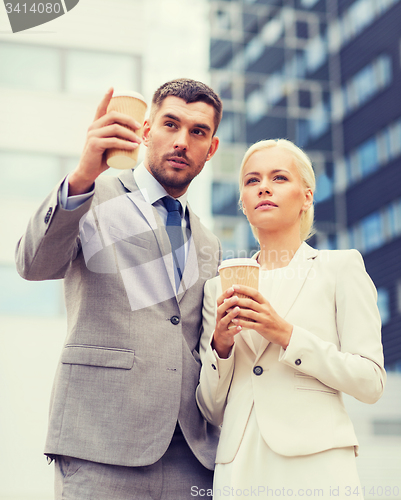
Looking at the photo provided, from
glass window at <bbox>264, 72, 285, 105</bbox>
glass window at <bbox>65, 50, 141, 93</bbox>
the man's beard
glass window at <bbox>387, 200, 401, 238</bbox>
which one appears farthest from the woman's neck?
glass window at <bbox>387, 200, 401, 238</bbox>

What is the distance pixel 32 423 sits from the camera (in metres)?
12.1

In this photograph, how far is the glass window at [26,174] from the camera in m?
13.0

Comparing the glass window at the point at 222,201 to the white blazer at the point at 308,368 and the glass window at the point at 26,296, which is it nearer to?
the glass window at the point at 26,296

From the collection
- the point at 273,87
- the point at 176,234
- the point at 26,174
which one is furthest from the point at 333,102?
the point at 176,234

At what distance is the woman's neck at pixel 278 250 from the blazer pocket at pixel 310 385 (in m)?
0.58

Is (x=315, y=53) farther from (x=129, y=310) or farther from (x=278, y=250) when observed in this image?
(x=129, y=310)

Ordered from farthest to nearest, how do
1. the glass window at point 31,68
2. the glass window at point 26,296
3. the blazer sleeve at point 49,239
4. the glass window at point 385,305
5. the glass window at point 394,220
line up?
the glass window at point 394,220, the glass window at point 385,305, the glass window at point 31,68, the glass window at point 26,296, the blazer sleeve at point 49,239

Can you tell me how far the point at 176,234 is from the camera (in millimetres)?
2969

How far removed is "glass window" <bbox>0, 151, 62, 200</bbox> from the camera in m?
13.0

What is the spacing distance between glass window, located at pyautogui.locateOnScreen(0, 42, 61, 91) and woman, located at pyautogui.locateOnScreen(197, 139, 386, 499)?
11849 millimetres

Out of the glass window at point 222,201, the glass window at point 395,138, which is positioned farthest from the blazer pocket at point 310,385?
the glass window at point 395,138

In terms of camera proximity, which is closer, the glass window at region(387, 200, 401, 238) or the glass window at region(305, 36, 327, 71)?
the glass window at region(387, 200, 401, 238)

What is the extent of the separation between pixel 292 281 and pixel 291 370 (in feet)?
1.32

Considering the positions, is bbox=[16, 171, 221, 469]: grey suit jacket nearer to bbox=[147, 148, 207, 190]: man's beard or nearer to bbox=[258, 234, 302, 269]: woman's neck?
bbox=[147, 148, 207, 190]: man's beard
